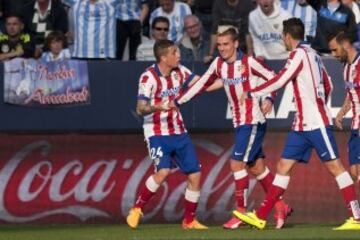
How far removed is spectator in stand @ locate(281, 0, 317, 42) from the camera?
17281 mm

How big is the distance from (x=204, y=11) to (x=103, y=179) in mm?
3705

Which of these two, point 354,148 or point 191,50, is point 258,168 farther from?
point 191,50

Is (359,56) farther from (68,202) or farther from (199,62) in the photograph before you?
(68,202)

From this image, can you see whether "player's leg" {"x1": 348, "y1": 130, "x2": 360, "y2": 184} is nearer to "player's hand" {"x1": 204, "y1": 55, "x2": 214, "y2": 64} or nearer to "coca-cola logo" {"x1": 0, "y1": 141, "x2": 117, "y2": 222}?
"player's hand" {"x1": 204, "y1": 55, "x2": 214, "y2": 64}

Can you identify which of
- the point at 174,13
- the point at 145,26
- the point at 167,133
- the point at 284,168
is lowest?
the point at 284,168

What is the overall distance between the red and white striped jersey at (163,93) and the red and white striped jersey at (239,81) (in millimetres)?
309

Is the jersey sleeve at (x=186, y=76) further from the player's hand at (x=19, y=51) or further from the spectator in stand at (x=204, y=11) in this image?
the spectator in stand at (x=204, y=11)

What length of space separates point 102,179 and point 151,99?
2.33m

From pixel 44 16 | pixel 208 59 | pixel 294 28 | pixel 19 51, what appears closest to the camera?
pixel 294 28

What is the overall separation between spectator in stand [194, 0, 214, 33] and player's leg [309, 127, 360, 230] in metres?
5.37

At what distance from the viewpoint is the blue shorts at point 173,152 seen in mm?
14586

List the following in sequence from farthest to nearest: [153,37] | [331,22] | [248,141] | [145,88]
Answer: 1. [153,37]
2. [331,22]
3. [145,88]
4. [248,141]

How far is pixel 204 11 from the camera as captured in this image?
19047 millimetres

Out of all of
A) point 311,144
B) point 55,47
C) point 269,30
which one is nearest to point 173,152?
point 311,144
